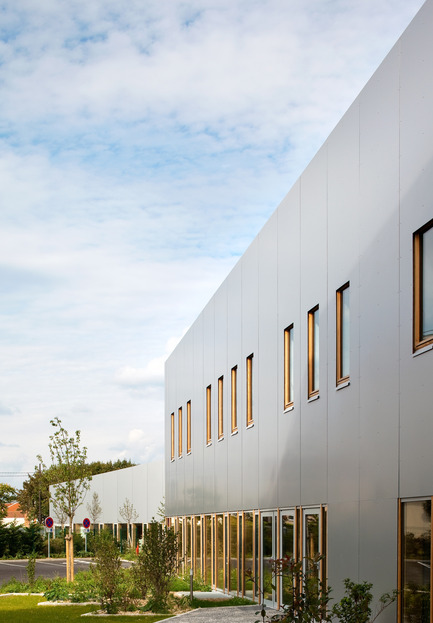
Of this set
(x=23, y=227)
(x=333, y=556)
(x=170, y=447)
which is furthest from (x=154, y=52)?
(x=170, y=447)

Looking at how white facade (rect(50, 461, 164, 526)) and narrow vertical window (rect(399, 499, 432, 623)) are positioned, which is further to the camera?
white facade (rect(50, 461, 164, 526))

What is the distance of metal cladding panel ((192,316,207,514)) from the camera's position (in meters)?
29.8

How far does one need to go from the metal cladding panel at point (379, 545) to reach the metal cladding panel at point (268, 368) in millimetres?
6334

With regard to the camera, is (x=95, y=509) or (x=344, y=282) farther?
(x=95, y=509)

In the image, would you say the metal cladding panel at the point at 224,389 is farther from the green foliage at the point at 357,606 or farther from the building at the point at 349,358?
the green foliage at the point at 357,606

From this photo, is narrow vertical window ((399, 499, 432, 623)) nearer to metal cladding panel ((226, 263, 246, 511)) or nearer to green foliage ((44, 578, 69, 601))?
metal cladding panel ((226, 263, 246, 511))

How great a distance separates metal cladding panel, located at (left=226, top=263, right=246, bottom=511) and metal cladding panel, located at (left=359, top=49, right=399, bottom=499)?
1040cm

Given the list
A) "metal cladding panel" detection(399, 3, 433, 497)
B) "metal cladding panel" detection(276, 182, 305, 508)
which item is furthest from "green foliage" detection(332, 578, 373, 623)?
"metal cladding panel" detection(276, 182, 305, 508)

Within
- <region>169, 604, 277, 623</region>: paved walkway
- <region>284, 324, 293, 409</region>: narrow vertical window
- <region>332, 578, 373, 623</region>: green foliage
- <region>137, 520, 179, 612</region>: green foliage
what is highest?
<region>284, 324, 293, 409</region>: narrow vertical window

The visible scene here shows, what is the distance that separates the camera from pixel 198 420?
3070 cm

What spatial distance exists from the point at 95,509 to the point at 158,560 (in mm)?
50013

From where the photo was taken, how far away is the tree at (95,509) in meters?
69.3

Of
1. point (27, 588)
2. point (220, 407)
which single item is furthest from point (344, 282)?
point (27, 588)

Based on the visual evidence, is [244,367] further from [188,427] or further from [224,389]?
[188,427]
